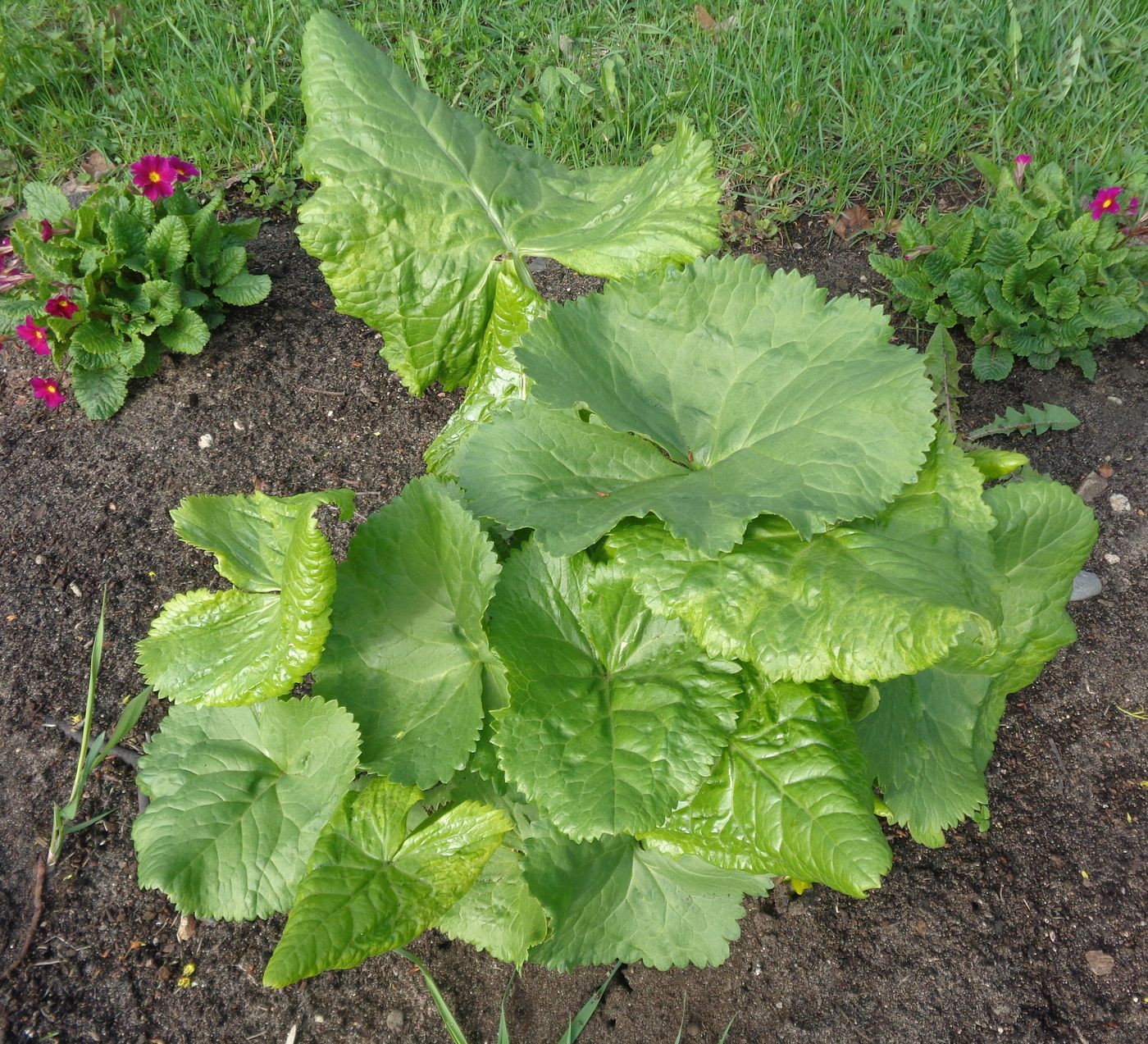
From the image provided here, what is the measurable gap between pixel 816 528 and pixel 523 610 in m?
0.51

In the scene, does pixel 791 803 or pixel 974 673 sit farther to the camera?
pixel 974 673

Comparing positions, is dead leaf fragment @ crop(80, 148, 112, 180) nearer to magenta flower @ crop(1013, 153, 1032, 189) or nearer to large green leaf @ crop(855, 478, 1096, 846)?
magenta flower @ crop(1013, 153, 1032, 189)

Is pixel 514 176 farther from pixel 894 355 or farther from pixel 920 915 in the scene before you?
pixel 920 915

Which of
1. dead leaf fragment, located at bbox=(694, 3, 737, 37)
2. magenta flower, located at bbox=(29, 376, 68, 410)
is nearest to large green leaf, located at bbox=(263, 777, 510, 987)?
magenta flower, located at bbox=(29, 376, 68, 410)

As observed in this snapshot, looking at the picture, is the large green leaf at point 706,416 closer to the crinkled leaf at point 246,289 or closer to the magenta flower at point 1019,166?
the crinkled leaf at point 246,289

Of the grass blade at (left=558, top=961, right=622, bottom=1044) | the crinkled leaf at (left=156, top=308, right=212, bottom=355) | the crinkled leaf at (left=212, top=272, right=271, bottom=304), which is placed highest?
the crinkled leaf at (left=212, top=272, right=271, bottom=304)

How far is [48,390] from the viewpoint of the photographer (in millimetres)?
2814

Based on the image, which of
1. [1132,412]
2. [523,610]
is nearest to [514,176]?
[523,610]

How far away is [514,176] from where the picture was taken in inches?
76.3

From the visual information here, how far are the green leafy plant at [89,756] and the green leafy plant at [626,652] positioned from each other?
0.29m

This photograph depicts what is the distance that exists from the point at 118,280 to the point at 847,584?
2.41m

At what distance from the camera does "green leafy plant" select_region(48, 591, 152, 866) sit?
1925 millimetres

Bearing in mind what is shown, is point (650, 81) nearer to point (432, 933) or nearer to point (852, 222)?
point (852, 222)

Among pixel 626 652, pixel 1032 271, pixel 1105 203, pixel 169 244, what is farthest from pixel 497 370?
pixel 1105 203
